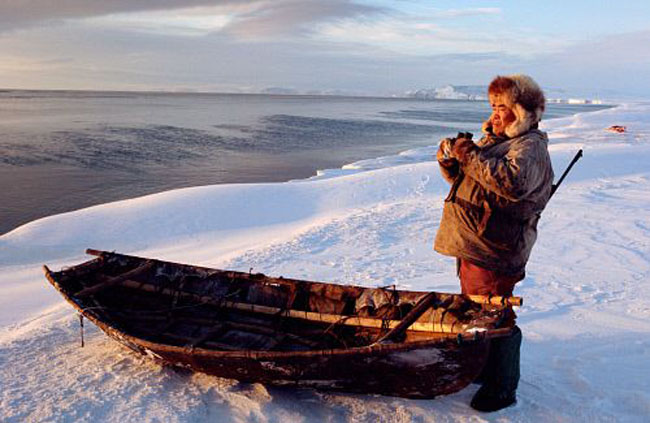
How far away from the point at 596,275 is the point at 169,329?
15.1 feet

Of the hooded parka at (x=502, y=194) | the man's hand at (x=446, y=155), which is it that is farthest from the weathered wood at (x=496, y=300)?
the man's hand at (x=446, y=155)

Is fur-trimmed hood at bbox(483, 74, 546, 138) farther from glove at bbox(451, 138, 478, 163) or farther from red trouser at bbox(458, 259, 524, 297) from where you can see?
red trouser at bbox(458, 259, 524, 297)

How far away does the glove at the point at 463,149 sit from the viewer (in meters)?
3.41

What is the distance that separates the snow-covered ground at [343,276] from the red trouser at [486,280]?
0.74m

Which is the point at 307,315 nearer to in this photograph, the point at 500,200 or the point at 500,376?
the point at 500,376

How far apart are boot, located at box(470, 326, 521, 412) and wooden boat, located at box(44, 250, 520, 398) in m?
0.15

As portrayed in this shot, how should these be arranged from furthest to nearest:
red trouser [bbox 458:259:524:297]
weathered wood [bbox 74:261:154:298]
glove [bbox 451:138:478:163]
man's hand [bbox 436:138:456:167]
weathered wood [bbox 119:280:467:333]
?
weathered wood [bbox 74:261:154:298]
weathered wood [bbox 119:280:467:333]
red trouser [bbox 458:259:524:297]
man's hand [bbox 436:138:456:167]
glove [bbox 451:138:478:163]

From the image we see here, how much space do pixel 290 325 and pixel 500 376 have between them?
6.12 feet

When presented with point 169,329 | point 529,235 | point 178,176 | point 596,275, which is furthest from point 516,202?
point 178,176

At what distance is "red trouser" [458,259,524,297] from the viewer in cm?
371

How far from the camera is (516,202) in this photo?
133 inches

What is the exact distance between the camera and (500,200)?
3.42 meters

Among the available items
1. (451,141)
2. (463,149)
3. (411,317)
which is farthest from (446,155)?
(411,317)

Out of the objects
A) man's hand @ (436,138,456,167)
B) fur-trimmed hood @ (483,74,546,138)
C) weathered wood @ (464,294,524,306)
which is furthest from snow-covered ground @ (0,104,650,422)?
fur-trimmed hood @ (483,74,546,138)
